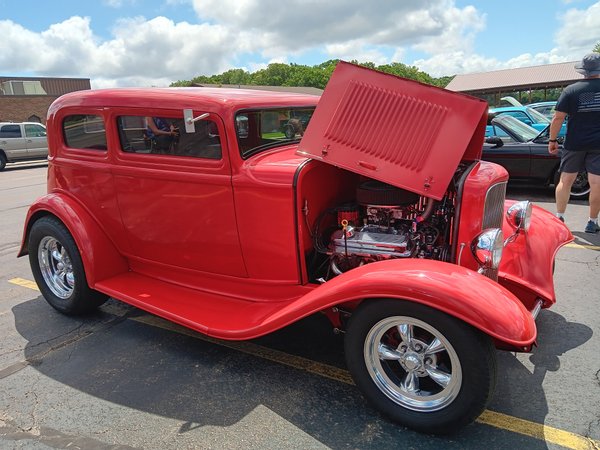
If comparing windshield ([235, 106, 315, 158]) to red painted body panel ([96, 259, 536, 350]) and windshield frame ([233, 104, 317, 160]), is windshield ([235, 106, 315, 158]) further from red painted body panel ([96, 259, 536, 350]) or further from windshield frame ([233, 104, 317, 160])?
red painted body panel ([96, 259, 536, 350])

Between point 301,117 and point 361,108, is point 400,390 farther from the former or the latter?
point 301,117

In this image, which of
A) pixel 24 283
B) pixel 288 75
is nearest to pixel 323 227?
pixel 24 283

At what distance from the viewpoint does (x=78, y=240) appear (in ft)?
11.7

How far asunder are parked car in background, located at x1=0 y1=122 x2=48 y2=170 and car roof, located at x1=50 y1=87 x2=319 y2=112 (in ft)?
52.0

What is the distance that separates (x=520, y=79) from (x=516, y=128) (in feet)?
111

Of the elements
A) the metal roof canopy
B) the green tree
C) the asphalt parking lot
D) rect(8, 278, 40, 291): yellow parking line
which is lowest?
the asphalt parking lot

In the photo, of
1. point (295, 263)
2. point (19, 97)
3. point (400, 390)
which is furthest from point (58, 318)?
point (19, 97)

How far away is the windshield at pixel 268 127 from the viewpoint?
3.10 metres

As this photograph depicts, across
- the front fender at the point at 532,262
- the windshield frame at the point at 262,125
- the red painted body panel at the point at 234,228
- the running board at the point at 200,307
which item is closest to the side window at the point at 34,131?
the red painted body panel at the point at 234,228

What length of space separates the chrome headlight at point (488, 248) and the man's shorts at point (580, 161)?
3391 mm

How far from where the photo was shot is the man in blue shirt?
4953mm

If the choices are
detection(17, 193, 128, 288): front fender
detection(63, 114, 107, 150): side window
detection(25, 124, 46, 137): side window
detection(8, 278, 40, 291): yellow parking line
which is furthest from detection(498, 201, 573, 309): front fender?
detection(25, 124, 46, 137): side window

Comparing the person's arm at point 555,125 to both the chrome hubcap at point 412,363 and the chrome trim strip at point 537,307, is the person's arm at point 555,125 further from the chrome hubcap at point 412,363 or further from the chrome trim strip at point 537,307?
the chrome hubcap at point 412,363

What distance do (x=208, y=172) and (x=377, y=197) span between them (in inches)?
44.5
